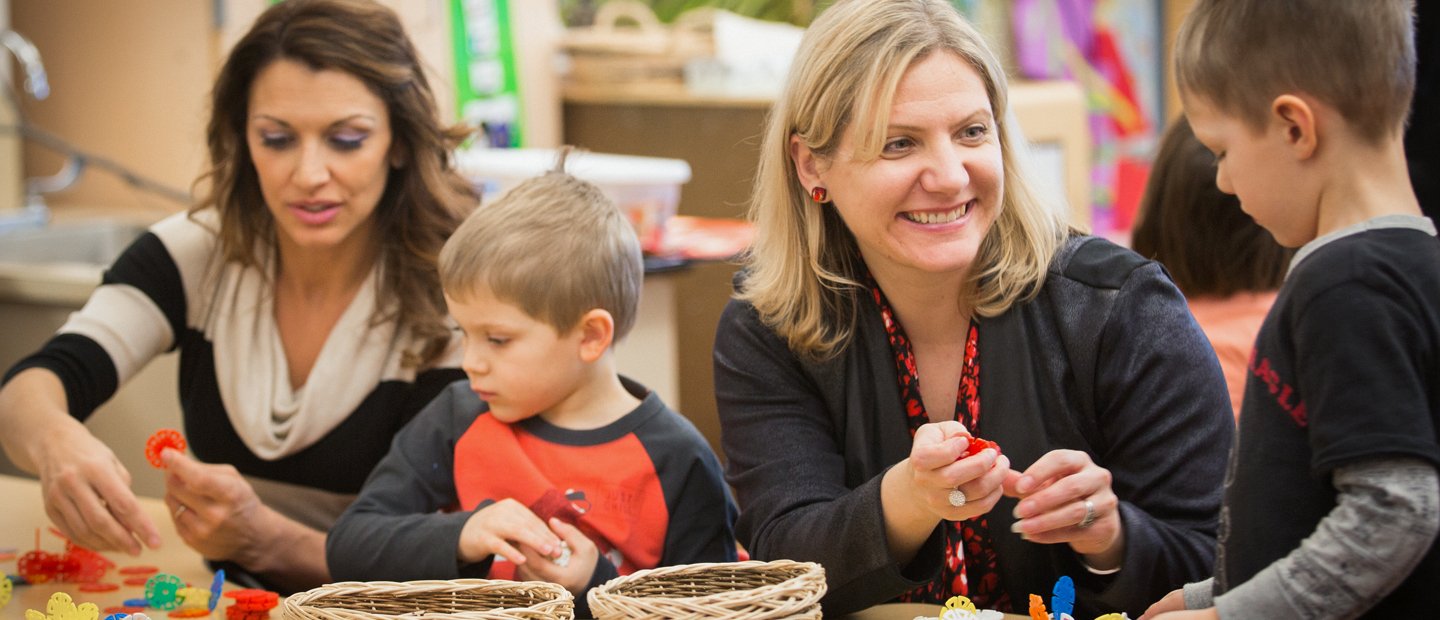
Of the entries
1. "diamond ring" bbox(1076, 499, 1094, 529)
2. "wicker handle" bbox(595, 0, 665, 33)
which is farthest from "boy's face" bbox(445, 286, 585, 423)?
"wicker handle" bbox(595, 0, 665, 33)

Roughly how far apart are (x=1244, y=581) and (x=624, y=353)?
2.01m

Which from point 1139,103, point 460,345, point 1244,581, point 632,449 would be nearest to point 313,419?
point 460,345

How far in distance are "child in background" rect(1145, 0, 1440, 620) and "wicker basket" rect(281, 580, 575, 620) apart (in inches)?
20.4

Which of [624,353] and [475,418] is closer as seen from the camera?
[475,418]

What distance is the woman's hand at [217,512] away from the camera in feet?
5.67

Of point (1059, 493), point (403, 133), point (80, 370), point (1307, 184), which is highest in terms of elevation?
point (1307, 184)

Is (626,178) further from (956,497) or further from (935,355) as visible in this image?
(956,497)

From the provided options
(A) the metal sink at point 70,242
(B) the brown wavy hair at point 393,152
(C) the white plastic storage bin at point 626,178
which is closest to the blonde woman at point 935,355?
(B) the brown wavy hair at point 393,152

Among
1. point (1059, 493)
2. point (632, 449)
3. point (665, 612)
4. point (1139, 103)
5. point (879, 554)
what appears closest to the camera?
point (665, 612)

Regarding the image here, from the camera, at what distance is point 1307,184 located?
1.03 m

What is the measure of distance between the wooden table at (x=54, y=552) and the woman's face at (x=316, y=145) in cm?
45

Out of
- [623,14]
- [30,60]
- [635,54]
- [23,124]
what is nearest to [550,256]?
[30,60]

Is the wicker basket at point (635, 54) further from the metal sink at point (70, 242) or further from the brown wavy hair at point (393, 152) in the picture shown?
the brown wavy hair at point (393, 152)

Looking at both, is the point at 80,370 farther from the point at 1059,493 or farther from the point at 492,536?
the point at 1059,493
